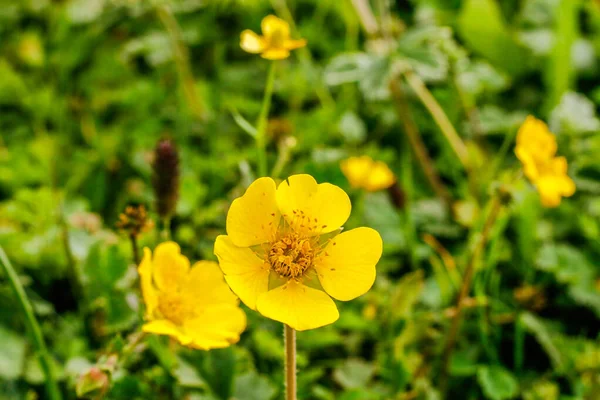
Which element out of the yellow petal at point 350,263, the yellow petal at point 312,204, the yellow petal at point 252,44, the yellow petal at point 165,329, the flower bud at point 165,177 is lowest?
the yellow petal at point 165,329

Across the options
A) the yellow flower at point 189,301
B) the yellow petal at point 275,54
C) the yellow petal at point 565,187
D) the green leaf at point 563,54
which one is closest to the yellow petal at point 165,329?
the yellow flower at point 189,301

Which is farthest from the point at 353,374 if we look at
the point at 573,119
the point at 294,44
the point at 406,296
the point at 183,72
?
the point at 183,72

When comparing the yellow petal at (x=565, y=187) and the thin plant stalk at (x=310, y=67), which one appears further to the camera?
the thin plant stalk at (x=310, y=67)

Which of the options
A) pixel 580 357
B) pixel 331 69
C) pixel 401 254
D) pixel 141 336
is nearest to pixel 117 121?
pixel 331 69

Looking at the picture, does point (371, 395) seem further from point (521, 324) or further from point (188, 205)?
point (188, 205)

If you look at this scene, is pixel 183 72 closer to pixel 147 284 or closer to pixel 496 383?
pixel 147 284

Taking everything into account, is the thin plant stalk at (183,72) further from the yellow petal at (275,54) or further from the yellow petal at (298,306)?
the yellow petal at (298,306)
